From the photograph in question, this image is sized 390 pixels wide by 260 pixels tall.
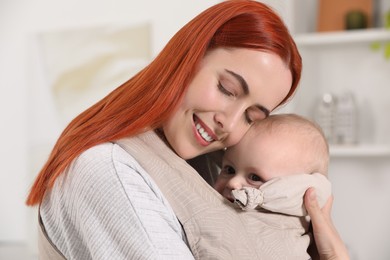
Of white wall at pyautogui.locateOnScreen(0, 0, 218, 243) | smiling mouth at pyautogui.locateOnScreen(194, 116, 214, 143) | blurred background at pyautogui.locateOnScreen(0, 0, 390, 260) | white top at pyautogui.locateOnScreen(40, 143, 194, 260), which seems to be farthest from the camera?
white wall at pyautogui.locateOnScreen(0, 0, 218, 243)

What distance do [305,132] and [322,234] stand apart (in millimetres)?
235

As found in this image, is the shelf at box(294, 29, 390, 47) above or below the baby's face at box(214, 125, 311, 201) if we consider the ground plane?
below

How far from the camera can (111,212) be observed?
1146 mm

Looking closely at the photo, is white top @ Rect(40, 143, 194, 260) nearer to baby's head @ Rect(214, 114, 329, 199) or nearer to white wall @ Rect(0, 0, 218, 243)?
baby's head @ Rect(214, 114, 329, 199)

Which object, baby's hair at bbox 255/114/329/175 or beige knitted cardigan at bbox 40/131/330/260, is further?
baby's hair at bbox 255/114/329/175

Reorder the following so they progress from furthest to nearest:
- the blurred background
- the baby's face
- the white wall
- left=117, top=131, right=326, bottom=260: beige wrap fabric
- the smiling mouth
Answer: the white wall
the blurred background
the baby's face
the smiling mouth
left=117, top=131, right=326, bottom=260: beige wrap fabric

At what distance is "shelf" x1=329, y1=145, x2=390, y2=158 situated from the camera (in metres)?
3.17

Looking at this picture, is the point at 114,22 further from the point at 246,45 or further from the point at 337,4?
the point at 246,45

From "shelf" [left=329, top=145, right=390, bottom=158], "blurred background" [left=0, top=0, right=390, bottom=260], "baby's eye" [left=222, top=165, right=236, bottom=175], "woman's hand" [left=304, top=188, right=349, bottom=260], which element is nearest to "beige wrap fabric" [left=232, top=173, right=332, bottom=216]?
"woman's hand" [left=304, top=188, right=349, bottom=260]

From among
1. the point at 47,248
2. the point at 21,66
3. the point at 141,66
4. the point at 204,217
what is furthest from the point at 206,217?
the point at 21,66

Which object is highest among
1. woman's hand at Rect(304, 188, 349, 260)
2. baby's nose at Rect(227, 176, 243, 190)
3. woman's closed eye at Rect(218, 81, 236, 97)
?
woman's closed eye at Rect(218, 81, 236, 97)

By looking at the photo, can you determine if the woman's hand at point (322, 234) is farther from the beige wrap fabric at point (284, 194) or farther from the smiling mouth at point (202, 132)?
the smiling mouth at point (202, 132)

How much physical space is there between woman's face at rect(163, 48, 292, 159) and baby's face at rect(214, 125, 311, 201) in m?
0.11

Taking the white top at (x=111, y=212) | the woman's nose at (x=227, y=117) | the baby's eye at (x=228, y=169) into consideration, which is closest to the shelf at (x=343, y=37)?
the baby's eye at (x=228, y=169)
